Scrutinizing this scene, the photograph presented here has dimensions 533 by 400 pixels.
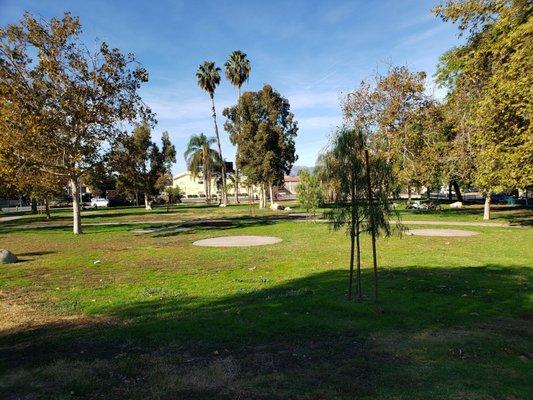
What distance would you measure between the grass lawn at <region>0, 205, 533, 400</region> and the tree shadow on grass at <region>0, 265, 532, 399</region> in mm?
27

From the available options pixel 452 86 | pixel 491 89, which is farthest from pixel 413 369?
pixel 452 86

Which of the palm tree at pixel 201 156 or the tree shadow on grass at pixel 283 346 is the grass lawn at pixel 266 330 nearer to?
the tree shadow on grass at pixel 283 346

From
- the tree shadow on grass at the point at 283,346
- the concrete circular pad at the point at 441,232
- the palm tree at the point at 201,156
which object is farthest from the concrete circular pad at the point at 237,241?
the palm tree at the point at 201,156

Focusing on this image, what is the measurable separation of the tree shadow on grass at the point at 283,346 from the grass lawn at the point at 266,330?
27 millimetres

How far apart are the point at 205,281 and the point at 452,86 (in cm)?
2849

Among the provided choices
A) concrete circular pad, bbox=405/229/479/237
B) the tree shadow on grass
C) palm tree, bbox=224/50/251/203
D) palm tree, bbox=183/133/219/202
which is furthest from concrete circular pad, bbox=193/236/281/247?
palm tree, bbox=183/133/219/202

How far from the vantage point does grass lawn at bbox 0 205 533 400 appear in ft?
16.4

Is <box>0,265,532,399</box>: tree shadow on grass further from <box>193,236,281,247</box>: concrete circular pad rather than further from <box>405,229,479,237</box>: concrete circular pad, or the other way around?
<box>405,229,479,237</box>: concrete circular pad

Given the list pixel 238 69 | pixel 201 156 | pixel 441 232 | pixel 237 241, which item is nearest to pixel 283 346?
pixel 237 241

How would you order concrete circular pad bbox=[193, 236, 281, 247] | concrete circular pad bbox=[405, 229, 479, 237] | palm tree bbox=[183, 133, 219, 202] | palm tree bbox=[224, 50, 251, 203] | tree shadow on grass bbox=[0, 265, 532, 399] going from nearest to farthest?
tree shadow on grass bbox=[0, 265, 532, 399], concrete circular pad bbox=[193, 236, 281, 247], concrete circular pad bbox=[405, 229, 479, 237], palm tree bbox=[224, 50, 251, 203], palm tree bbox=[183, 133, 219, 202]

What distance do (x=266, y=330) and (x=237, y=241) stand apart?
12767 millimetres

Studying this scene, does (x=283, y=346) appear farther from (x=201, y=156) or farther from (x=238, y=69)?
(x=201, y=156)

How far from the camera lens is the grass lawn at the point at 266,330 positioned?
16.4 feet

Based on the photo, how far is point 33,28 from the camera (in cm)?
2077
